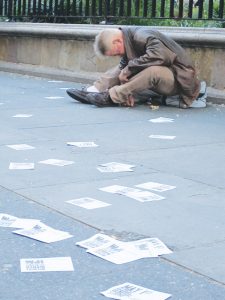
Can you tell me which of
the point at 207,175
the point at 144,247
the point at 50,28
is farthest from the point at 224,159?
the point at 50,28

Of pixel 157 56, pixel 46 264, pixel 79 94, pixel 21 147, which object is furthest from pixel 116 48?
pixel 46 264

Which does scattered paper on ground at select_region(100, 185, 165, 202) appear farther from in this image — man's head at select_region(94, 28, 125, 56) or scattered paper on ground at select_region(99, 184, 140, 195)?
man's head at select_region(94, 28, 125, 56)

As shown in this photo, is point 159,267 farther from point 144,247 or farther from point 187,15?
point 187,15

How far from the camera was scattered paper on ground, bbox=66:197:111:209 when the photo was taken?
459 centimetres

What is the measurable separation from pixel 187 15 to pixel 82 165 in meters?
5.44

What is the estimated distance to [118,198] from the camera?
479 cm

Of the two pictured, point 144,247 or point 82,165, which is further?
point 82,165

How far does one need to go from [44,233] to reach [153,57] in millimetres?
4902

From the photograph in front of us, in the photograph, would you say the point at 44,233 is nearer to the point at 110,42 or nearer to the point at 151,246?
the point at 151,246

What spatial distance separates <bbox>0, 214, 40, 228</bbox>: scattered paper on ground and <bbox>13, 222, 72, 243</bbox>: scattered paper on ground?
67 millimetres

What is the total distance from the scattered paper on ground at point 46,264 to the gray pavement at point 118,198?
0.12ft

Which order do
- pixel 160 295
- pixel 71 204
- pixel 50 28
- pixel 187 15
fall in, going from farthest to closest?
pixel 50 28 < pixel 187 15 < pixel 71 204 < pixel 160 295

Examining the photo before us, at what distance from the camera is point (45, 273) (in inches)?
137

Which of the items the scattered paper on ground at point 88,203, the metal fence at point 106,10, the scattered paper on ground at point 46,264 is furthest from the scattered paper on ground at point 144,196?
the metal fence at point 106,10
